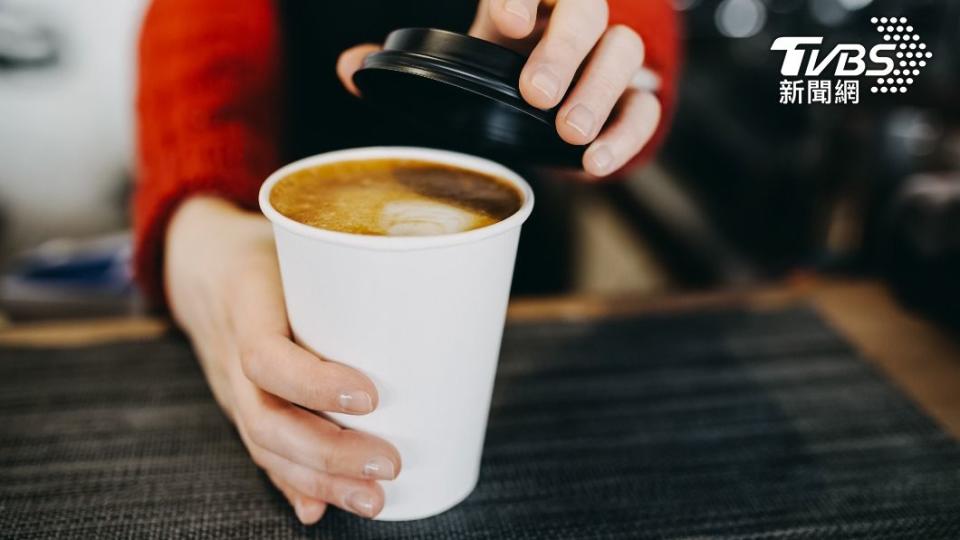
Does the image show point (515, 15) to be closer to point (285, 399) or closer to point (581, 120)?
point (581, 120)

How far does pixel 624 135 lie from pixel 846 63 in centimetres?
24

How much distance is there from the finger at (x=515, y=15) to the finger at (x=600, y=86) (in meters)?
0.06

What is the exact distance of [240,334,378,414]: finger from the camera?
503mm

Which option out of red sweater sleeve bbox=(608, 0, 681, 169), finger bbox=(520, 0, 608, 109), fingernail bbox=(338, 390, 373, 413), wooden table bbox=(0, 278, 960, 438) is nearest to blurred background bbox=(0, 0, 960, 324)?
Answer: wooden table bbox=(0, 278, 960, 438)

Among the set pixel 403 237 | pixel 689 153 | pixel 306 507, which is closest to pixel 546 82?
pixel 403 237

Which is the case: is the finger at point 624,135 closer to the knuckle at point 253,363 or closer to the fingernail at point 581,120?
the fingernail at point 581,120

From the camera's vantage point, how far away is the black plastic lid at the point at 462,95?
478 mm

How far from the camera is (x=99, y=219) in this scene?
2.02 meters

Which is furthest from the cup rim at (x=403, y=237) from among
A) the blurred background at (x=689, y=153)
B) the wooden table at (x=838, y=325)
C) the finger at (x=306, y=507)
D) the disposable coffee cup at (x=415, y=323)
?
the blurred background at (x=689, y=153)

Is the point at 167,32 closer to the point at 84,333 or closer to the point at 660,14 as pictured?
the point at 84,333

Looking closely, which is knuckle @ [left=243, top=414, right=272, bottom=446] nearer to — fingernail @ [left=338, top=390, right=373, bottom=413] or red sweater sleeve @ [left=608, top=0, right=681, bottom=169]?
fingernail @ [left=338, top=390, right=373, bottom=413]

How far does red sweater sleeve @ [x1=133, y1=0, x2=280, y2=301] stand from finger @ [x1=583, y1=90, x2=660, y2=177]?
40 cm

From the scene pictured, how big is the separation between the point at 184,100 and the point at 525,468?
57 cm

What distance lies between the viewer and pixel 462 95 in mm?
567
